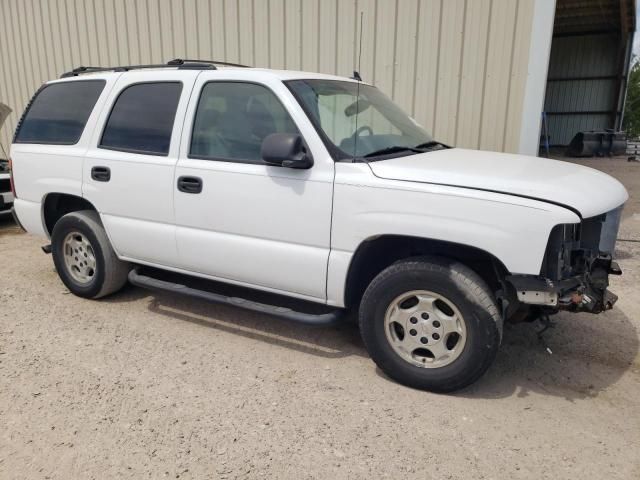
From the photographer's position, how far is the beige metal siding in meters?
6.12

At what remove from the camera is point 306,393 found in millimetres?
3295

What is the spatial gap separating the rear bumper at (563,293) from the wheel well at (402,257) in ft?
0.64

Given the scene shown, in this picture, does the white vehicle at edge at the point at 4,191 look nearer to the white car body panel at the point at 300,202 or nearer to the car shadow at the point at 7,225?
the car shadow at the point at 7,225

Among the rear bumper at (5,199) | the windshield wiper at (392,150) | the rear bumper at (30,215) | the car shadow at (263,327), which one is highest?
the windshield wiper at (392,150)

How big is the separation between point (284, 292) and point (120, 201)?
160cm

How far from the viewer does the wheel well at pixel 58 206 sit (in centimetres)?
478

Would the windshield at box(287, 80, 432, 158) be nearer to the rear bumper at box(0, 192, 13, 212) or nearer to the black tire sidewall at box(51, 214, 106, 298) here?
the black tire sidewall at box(51, 214, 106, 298)

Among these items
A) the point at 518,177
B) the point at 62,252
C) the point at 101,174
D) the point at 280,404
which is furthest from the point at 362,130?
the point at 62,252

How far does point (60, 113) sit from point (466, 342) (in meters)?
3.90

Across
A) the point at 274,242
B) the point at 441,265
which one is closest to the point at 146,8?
the point at 274,242

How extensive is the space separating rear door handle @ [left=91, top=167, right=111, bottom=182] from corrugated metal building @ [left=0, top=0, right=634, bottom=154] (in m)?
3.76

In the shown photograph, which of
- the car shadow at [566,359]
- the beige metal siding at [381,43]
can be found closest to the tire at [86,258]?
the car shadow at [566,359]

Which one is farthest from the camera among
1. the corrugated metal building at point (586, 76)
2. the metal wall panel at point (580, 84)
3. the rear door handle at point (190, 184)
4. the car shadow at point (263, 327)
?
the metal wall panel at point (580, 84)

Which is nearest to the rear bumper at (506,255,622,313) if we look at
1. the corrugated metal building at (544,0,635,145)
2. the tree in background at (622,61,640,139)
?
the corrugated metal building at (544,0,635,145)
